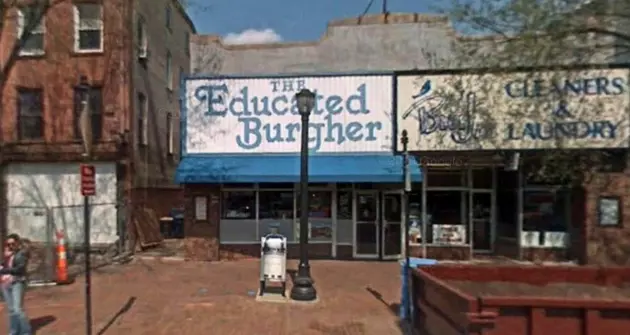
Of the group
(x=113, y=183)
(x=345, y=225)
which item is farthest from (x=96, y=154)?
(x=345, y=225)

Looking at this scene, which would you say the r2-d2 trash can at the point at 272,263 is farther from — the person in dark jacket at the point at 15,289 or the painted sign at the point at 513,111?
the painted sign at the point at 513,111

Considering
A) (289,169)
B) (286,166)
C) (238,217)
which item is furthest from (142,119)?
(289,169)

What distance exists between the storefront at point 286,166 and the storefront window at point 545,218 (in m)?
3.91

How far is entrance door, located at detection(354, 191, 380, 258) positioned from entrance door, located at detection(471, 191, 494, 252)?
3.18 meters

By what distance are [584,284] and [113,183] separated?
638 inches

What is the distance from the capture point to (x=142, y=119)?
20.4m

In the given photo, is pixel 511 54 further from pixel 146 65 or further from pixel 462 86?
pixel 146 65

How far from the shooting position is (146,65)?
20.7 meters

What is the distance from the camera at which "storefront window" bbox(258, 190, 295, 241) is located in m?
15.4

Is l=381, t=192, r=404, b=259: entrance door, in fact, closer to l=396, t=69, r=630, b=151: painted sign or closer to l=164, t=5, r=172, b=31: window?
l=396, t=69, r=630, b=151: painted sign

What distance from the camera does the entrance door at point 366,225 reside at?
15.4 m

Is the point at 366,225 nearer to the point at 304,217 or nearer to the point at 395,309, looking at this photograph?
the point at 304,217

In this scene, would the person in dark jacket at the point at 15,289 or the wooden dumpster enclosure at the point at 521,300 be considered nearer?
the wooden dumpster enclosure at the point at 521,300

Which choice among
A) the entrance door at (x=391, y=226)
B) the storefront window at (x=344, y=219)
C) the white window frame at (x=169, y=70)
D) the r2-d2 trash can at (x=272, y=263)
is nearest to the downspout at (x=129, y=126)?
the white window frame at (x=169, y=70)
